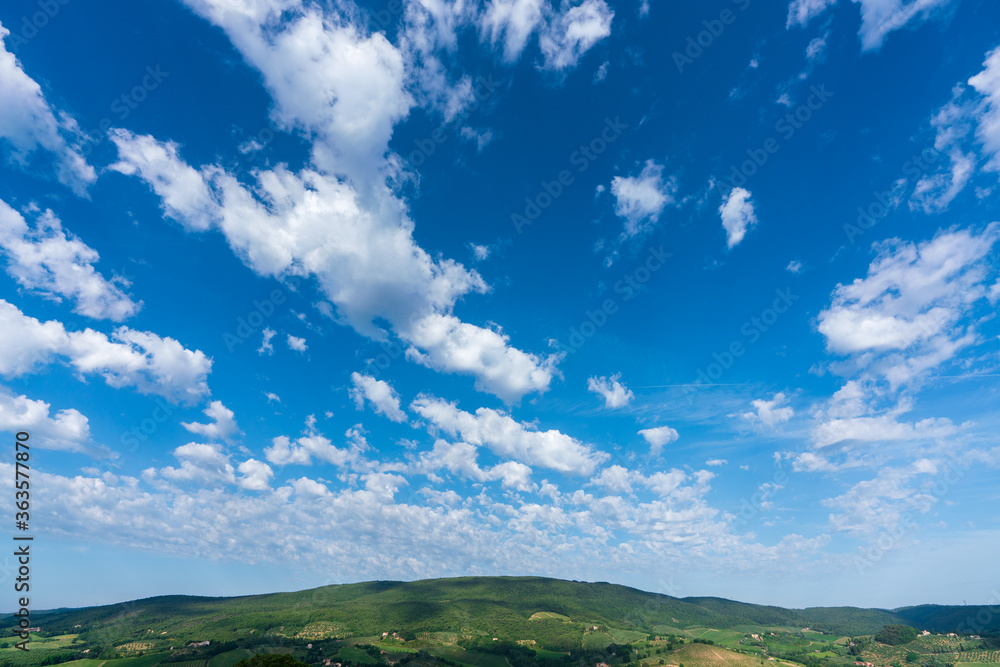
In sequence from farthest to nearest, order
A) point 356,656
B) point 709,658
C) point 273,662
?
1. point 356,656
2. point 709,658
3. point 273,662

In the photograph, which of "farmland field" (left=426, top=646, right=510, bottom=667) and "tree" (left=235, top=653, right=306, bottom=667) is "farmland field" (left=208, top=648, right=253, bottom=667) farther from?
"tree" (left=235, top=653, right=306, bottom=667)

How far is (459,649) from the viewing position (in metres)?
193

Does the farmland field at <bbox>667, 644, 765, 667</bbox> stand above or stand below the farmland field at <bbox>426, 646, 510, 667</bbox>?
above

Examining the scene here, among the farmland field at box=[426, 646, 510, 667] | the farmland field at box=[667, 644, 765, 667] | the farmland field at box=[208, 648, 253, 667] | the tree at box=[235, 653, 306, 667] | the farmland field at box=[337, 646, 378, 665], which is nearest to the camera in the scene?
the tree at box=[235, 653, 306, 667]

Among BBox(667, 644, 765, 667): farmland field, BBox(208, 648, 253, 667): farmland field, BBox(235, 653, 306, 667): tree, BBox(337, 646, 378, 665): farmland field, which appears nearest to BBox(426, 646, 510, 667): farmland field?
BBox(337, 646, 378, 665): farmland field

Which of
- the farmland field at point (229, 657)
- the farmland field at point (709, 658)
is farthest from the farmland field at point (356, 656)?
the farmland field at point (709, 658)

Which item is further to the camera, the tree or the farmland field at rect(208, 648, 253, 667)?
the farmland field at rect(208, 648, 253, 667)

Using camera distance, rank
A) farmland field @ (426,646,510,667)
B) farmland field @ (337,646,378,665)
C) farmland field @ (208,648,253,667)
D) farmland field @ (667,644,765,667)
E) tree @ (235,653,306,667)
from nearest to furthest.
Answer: tree @ (235,653,306,667), farmland field @ (208,648,253,667), farmland field @ (667,644,765,667), farmland field @ (337,646,378,665), farmland field @ (426,646,510,667)

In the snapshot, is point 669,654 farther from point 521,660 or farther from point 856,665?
point 856,665

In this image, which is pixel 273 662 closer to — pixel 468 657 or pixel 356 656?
pixel 356 656

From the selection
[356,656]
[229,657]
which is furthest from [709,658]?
[229,657]

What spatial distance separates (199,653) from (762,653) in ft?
783

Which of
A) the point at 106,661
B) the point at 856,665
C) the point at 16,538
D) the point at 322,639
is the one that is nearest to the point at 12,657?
the point at 106,661

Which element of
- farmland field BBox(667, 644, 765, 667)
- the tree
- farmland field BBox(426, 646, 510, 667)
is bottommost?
farmland field BBox(426, 646, 510, 667)
